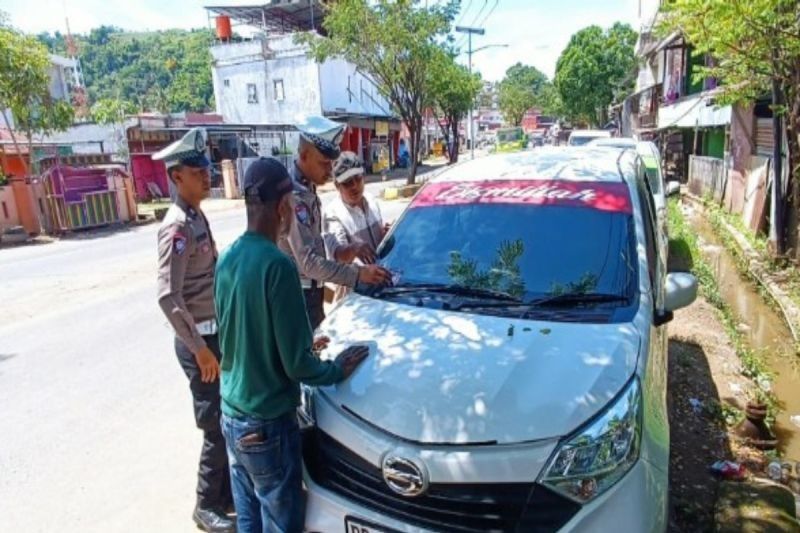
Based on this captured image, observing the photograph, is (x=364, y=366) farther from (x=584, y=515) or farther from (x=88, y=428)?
(x=88, y=428)

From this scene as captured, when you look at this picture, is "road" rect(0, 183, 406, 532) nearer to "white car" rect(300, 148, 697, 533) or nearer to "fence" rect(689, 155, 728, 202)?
"white car" rect(300, 148, 697, 533)

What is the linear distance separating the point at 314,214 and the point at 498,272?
3.87ft

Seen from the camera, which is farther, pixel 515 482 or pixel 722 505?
pixel 722 505

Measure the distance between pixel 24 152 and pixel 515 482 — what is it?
23768mm

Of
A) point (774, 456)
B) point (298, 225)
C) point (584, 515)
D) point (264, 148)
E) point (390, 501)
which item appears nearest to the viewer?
point (584, 515)

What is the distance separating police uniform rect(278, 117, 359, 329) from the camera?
3.06 metres

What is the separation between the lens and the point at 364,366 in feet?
7.69

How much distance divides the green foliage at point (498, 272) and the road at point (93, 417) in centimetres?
204

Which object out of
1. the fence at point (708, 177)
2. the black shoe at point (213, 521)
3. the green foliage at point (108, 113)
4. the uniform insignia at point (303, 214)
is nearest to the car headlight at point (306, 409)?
the black shoe at point (213, 521)

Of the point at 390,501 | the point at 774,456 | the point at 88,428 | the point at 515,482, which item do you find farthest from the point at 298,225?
the point at 774,456

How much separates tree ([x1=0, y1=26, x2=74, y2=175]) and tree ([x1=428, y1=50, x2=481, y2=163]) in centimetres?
1331

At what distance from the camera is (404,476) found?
1948 millimetres

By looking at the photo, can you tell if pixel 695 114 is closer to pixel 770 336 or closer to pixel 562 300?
pixel 770 336

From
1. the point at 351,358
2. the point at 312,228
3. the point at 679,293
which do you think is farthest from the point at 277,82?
the point at 351,358
